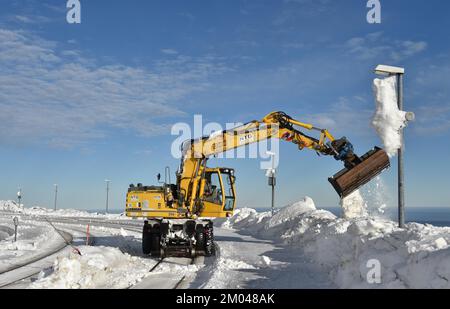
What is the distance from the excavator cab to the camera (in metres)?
17.5

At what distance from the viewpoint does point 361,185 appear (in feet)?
51.5

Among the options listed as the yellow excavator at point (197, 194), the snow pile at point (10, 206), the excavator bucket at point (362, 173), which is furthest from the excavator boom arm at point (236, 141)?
the snow pile at point (10, 206)

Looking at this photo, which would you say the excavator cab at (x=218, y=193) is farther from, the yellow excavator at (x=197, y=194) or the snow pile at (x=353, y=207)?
the snow pile at (x=353, y=207)

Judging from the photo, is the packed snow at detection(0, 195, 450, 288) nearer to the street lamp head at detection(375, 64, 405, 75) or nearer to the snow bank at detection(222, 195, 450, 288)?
the snow bank at detection(222, 195, 450, 288)

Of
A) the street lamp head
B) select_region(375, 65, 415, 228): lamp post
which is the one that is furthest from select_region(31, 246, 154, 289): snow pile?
the street lamp head

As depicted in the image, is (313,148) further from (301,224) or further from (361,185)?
(301,224)

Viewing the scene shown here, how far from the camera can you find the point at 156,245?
1733 centimetres

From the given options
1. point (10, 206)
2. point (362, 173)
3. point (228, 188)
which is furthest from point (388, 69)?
point (10, 206)

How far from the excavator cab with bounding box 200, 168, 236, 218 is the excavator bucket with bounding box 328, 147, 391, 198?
4145 mm

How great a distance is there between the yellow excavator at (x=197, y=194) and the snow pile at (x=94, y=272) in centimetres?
233

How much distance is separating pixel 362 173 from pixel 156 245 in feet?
26.0
